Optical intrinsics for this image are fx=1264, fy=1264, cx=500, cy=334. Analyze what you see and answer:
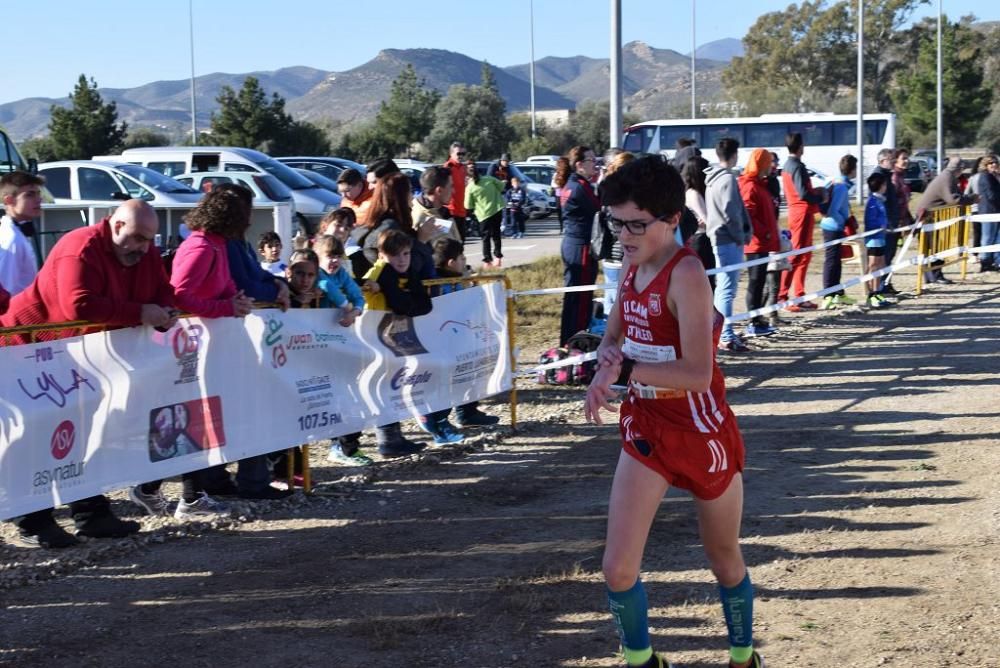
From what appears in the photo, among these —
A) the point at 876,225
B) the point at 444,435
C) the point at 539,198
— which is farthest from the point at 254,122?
the point at 444,435

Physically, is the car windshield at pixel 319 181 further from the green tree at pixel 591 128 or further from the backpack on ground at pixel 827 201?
the green tree at pixel 591 128

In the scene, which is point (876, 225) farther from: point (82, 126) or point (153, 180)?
point (82, 126)

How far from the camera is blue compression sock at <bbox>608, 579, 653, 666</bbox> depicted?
4219mm

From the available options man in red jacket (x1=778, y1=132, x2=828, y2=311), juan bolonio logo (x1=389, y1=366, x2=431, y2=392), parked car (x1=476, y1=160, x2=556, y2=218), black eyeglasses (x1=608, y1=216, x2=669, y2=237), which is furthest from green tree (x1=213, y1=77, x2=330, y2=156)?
black eyeglasses (x1=608, y1=216, x2=669, y2=237)

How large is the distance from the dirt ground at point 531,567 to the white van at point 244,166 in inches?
646

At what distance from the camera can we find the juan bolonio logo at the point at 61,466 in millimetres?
6254

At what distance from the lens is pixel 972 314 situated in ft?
50.6

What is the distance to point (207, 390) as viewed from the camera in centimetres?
711

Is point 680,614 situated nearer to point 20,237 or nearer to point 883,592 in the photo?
point 883,592

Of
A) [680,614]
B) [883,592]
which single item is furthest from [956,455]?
[680,614]

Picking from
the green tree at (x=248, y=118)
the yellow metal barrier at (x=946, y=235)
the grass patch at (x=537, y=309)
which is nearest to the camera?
the grass patch at (x=537, y=309)

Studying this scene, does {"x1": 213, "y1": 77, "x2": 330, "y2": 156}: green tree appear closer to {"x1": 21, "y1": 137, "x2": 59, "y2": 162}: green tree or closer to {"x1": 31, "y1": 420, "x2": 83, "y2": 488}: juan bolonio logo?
{"x1": 21, "y1": 137, "x2": 59, "y2": 162}: green tree

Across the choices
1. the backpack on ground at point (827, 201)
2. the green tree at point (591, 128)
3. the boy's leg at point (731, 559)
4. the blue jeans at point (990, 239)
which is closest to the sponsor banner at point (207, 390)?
the boy's leg at point (731, 559)

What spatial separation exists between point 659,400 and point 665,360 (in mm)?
136
